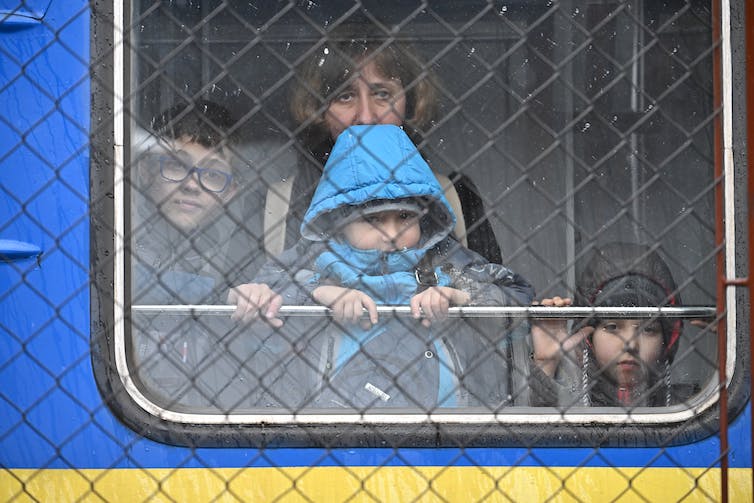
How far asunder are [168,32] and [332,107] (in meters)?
0.38

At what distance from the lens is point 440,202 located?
6.95 feet

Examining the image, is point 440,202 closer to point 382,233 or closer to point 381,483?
point 382,233

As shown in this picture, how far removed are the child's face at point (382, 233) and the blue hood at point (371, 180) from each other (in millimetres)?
26

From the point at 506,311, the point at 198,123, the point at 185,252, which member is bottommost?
the point at 506,311

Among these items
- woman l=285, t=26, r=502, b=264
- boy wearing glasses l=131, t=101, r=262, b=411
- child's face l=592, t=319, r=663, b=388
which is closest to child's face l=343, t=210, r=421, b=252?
woman l=285, t=26, r=502, b=264

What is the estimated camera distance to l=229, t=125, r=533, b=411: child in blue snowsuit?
2066 millimetres

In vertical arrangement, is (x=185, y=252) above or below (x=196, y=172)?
below

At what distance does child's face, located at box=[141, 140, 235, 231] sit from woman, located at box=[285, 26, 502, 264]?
0.52 feet

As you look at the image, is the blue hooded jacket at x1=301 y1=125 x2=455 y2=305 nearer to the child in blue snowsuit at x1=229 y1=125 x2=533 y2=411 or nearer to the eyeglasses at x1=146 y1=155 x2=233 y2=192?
the child in blue snowsuit at x1=229 y1=125 x2=533 y2=411

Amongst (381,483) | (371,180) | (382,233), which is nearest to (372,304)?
(382,233)

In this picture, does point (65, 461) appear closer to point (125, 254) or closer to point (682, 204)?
point (125, 254)

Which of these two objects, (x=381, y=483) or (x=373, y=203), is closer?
(x=381, y=483)

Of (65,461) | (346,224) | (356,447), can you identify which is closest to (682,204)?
(346,224)

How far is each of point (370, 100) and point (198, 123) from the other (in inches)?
14.6
